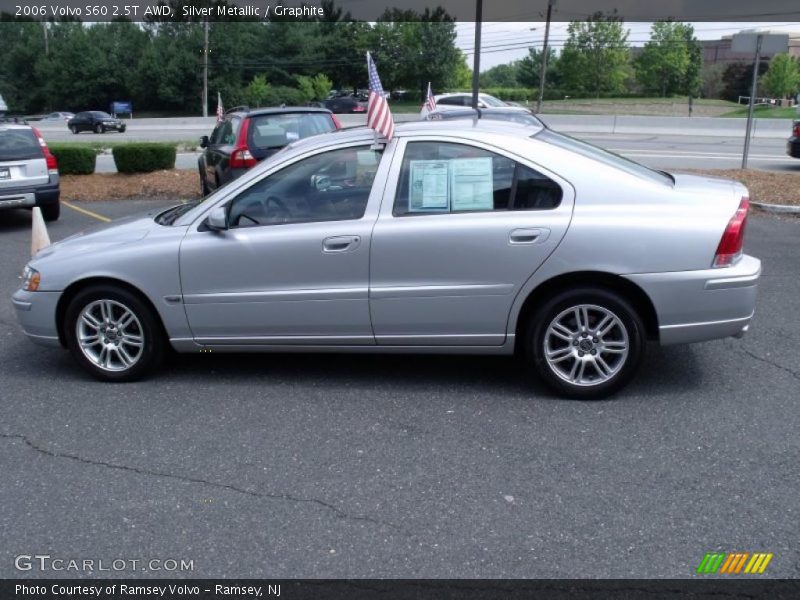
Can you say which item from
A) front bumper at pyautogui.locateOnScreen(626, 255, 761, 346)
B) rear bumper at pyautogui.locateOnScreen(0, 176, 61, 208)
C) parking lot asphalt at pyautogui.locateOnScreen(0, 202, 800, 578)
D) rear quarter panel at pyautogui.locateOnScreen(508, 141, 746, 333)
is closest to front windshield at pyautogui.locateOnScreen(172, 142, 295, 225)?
parking lot asphalt at pyautogui.locateOnScreen(0, 202, 800, 578)

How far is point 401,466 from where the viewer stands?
4.27m

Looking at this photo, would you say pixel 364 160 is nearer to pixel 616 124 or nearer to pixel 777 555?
pixel 777 555

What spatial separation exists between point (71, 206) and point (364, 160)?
1080 cm

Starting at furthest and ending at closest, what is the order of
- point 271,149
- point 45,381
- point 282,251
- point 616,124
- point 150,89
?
point 150,89 → point 616,124 → point 271,149 → point 45,381 → point 282,251

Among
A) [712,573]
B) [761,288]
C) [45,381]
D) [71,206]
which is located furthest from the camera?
[71,206]

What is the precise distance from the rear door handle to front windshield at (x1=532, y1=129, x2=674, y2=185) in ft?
2.24

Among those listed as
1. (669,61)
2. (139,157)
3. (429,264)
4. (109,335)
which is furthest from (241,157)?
(669,61)

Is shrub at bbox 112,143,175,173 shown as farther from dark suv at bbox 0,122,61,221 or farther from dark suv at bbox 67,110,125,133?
dark suv at bbox 67,110,125,133

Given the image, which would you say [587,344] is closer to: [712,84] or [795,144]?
[795,144]

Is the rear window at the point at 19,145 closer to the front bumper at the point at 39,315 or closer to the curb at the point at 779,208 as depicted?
the front bumper at the point at 39,315

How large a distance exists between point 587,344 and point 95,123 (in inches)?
1882

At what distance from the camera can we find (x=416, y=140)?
523 cm

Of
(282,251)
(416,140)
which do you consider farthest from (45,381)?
(416,140)

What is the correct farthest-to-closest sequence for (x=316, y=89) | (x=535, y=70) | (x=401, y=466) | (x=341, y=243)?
(x=535, y=70) < (x=316, y=89) < (x=341, y=243) < (x=401, y=466)
